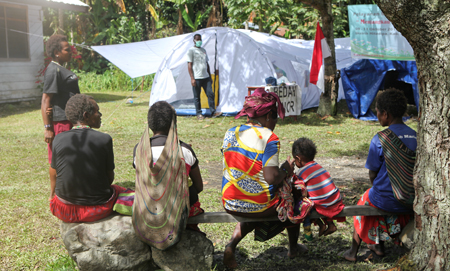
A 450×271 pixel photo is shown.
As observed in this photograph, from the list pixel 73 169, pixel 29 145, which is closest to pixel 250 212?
pixel 73 169

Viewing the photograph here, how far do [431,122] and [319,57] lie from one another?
23.2 feet

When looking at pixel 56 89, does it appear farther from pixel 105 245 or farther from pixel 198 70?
pixel 198 70

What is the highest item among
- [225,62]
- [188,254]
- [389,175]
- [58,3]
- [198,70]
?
[58,3]

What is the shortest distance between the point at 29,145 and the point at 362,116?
315 inches

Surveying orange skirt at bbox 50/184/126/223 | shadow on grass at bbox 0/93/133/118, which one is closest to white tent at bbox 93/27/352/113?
shadow on grass at bbox 0/93/133/118

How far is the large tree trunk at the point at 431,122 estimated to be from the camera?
2748 millimetres

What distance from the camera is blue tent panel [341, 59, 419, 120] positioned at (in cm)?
1084

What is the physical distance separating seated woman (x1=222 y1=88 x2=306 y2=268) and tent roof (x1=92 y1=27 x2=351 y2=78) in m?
7.85

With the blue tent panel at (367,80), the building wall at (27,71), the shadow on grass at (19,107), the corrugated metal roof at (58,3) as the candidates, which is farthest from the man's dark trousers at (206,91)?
the building wall at (27,71)

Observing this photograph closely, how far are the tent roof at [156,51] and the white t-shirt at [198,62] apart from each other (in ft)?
4.29

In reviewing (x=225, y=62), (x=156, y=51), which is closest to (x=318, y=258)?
(x=225, y=62)

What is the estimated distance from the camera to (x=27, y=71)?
44.0ft

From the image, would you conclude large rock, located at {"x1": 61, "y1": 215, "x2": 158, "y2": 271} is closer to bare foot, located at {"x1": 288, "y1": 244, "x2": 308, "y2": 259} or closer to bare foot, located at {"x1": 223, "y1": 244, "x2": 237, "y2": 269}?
bare foot, located at {"x1": 223, "y1": 244, "x2": 237, "y2": 269}

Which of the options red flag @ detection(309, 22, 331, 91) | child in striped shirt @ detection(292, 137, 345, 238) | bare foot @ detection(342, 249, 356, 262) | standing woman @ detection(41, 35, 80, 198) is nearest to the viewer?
child in striped shirt @ detection(292, 137, 345, 238)
